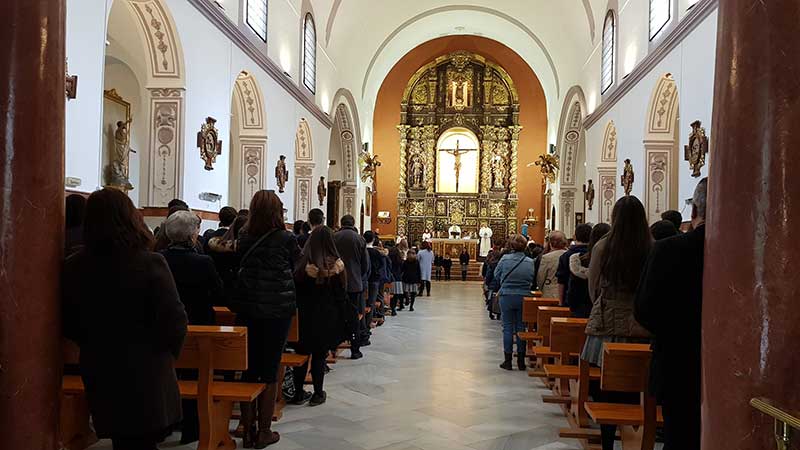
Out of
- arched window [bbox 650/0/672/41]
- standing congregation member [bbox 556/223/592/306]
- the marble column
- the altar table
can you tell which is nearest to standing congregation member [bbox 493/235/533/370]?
standing congregation member [bbox 556/223/592/306]

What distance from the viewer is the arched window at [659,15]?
473 inches

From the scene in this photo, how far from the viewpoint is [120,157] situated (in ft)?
43.6

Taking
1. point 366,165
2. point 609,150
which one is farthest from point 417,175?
point 609,150

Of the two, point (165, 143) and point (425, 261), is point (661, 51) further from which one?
point (165, 143)

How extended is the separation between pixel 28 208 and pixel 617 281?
10.9ft

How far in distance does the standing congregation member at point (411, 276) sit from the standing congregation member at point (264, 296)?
935 centimetres

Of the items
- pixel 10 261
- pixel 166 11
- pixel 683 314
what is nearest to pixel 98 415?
pixel 10 261

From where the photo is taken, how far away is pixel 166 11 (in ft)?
30.6

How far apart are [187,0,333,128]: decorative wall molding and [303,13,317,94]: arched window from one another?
0.54 metres

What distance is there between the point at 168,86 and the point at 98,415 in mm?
8001

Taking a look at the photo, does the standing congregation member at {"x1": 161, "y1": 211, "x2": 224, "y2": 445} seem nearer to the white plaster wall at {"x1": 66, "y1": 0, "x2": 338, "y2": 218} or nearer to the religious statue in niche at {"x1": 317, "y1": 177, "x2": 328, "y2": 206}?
the white plaster wall at {"x1": 66, "y1": 0, "x2": 338, "y2": 218}

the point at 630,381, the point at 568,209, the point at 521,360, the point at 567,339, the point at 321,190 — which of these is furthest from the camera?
the point at 568,209

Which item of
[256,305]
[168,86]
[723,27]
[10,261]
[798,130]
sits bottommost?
[256,305]

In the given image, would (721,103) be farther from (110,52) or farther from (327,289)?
(110,52)
